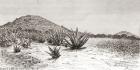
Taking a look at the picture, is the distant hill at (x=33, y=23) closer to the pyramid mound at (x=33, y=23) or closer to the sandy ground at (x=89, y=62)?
the pyramid mound at (x=33, y=23)

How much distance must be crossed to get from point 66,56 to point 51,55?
22.9 inches

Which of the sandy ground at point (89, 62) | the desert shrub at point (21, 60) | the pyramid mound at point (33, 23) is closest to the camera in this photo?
the sandy ground at point (89, 62)

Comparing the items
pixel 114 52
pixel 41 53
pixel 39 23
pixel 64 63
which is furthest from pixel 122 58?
pixel 39 23

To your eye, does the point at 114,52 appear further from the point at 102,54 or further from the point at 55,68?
the point at 55,68

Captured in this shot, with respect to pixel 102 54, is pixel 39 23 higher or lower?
higher

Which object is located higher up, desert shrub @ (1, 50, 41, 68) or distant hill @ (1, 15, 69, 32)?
distant hill @ (1, 15, 69, 32)

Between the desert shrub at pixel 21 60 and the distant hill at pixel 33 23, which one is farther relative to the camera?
the distant hill at pixel 33 23

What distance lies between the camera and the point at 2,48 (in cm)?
1597

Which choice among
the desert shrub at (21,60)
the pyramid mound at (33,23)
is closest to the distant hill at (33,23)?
the pyramid mound at (33,23)

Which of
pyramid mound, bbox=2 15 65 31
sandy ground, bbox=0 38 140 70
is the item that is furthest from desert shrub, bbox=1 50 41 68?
pyramid mound, bbox=2 15 65 31

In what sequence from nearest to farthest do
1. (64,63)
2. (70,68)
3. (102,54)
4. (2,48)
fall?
(70,68) < (64,63) < (102,54) < (2,48)

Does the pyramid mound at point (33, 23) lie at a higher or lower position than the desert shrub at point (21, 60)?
higher

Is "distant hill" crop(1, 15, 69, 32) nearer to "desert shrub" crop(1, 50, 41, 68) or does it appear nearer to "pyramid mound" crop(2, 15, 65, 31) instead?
"pyramid mound" crop(2, 15, 65, 31)

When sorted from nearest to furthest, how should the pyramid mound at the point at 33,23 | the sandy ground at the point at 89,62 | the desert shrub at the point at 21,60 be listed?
the sandy ground at the point at 89,62 → the desert shrub at the point at 21,60 → the pyramid mound at the point at 33,23
